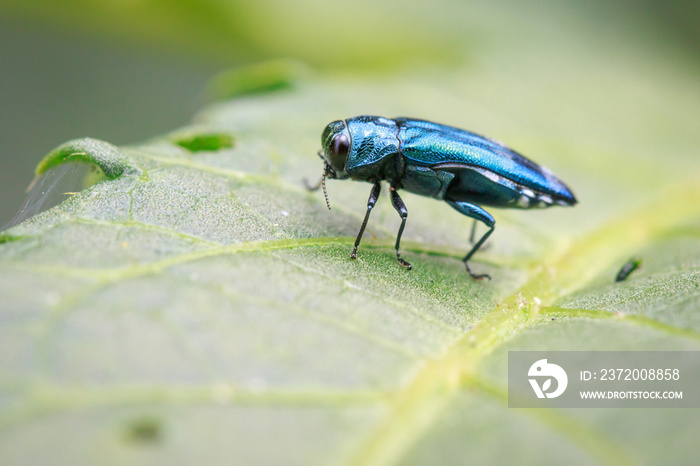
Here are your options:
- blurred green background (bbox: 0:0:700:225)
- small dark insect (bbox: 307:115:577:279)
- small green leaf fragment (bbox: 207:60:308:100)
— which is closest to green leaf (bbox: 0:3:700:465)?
small dark insect (bbox: 307:115:577:279)

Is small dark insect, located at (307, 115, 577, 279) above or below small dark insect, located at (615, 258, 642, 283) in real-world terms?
above

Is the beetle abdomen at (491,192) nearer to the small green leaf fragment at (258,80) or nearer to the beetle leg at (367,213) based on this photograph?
the beetle leg at (367,213)

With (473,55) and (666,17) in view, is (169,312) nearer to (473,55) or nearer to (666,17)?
(473,55)

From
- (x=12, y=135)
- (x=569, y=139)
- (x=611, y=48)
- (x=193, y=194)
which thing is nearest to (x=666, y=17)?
(x=611, y=48)

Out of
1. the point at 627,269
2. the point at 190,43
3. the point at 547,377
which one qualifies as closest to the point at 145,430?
the point at 547,377

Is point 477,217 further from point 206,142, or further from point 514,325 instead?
point 206,142

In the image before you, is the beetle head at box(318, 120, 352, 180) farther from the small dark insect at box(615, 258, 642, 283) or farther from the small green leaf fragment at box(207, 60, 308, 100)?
the small dark insect at box(615, 258, 642, 283)
